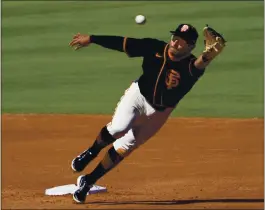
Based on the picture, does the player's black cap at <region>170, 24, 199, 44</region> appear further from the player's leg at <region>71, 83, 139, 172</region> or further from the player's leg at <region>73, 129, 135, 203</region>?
the player's leg at <region>73, 129, 135, 203</region>

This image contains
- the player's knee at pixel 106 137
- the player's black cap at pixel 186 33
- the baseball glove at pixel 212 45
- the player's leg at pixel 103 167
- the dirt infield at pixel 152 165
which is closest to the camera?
the baseball glove at pixel 212 45

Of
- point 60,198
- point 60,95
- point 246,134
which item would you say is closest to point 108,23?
point 60,95

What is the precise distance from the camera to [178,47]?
8891 millimetres

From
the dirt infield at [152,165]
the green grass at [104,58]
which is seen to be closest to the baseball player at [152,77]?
the dirt infield at [152,165]

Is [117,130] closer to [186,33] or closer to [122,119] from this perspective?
[122,119]

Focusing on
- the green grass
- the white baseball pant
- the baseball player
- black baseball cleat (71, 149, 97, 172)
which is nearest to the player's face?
the baseball player

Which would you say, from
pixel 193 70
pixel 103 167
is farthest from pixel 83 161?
pixel 193 70

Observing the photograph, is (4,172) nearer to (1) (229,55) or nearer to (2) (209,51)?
(2) (209,51)

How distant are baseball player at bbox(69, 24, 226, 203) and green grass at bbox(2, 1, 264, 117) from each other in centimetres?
476

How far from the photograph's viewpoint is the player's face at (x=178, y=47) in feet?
29.1

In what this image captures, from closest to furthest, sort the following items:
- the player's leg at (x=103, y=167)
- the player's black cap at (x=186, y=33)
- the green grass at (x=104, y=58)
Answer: the player's black cap at (x=186, y=33), the player's leg at (x=103, y=167), the green grass at (x=104, y=58)

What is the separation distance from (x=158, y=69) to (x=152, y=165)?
2.39 metres

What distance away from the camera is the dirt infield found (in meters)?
9.39

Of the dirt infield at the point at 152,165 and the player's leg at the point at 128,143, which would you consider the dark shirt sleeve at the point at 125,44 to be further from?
the dirt infield at the point at 152,165
